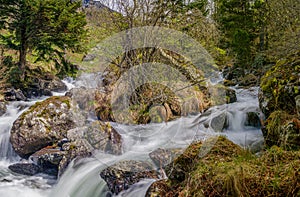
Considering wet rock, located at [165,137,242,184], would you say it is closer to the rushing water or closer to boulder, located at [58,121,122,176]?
the rushing water

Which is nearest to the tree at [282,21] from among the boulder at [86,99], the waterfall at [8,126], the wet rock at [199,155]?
the wet rock at [199,155]

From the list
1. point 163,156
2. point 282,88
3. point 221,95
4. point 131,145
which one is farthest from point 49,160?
point 221,95

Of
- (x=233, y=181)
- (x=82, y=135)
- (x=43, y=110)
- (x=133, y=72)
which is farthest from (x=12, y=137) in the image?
(x=233, y=181)

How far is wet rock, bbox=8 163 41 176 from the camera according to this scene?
18.2ft

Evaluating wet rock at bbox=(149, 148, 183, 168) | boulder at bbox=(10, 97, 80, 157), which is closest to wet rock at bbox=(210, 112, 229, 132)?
wet rock at bbox=(149, 148, 183, 168)

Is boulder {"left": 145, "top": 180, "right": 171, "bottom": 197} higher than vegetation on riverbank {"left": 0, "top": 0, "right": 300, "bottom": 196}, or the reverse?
vegetation on riverbank {"left": 0, "top": 0, "right": 300, "bottom": 196}

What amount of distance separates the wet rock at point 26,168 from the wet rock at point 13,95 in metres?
4.22

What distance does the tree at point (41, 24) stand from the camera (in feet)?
33.2

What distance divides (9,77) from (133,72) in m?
5.23

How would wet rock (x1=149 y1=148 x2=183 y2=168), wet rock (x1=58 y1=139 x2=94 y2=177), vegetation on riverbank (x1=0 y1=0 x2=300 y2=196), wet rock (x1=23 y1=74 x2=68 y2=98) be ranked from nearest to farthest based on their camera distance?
vegetation on riverbank (x1=0 y1=0 x2=300 y2=196) < wet rock (x1=149 y1=148 x2=183 y2=168) < wet rock (x1=58 y1=139 x2=94 y2=177) < wet rock (x1=23 y1=74 x2=68 y2=98)

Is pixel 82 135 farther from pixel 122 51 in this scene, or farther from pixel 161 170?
pixel 122 51

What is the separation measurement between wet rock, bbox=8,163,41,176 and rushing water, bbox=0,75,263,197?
0.11 metres

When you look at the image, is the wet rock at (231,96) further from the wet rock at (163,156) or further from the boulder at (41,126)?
the boulder at (41,126)

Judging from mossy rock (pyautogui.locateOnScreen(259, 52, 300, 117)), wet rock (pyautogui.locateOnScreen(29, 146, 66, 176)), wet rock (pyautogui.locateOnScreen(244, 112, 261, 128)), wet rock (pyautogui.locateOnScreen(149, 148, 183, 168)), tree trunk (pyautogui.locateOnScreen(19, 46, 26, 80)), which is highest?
tree trunk (pyautogui.locateOnScreen(19, 46, 26, 80))
